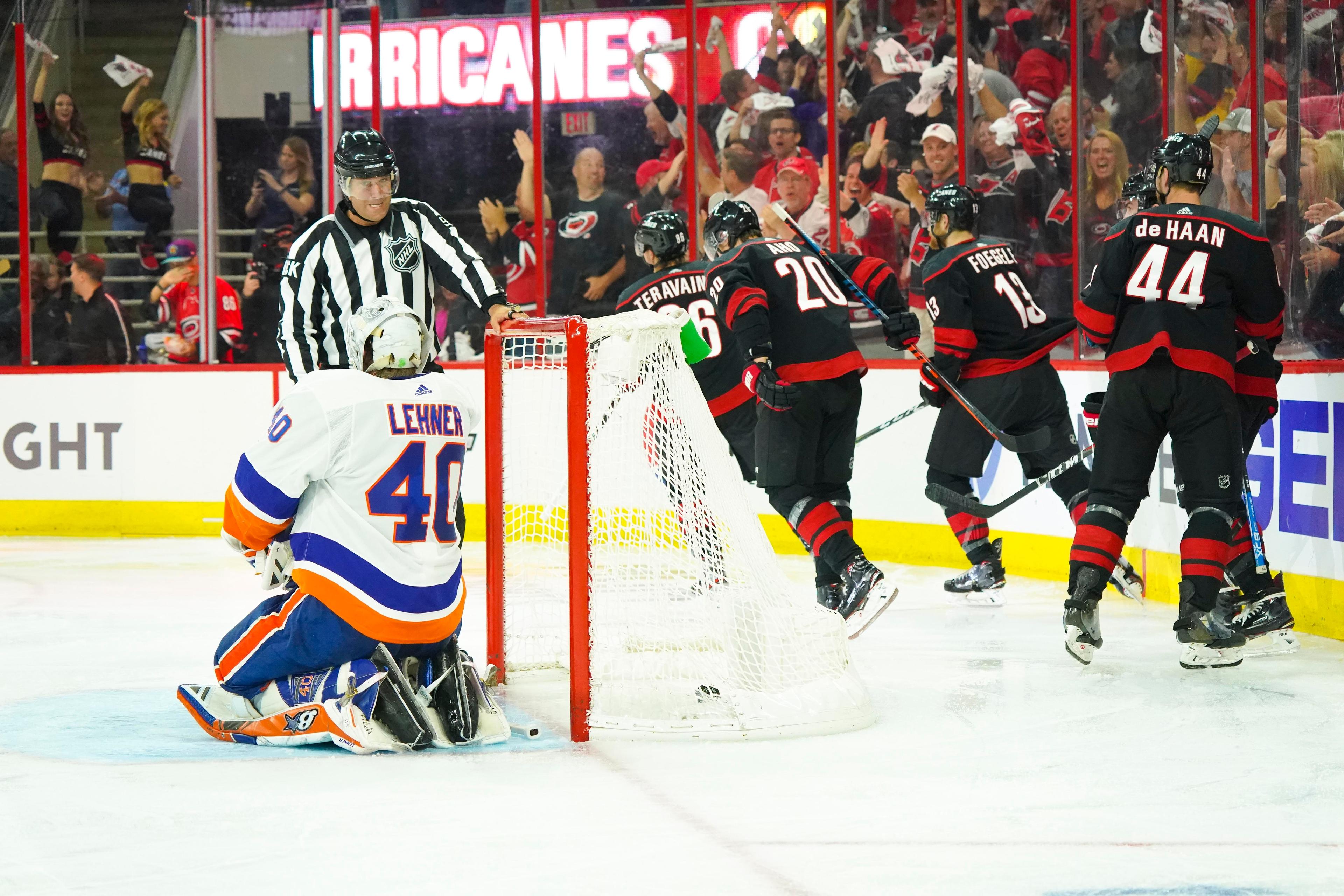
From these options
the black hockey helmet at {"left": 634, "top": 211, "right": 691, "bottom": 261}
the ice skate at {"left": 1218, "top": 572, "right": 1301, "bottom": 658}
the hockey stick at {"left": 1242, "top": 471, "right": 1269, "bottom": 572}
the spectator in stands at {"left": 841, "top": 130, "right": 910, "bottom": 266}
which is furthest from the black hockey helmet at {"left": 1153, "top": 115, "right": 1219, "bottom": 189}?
the spectator in stands at {"left": 841, "top": 130, "right": 910, "bottom": 266}

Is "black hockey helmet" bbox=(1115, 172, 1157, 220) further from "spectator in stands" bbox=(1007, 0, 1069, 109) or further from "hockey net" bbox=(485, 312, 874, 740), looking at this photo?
"spectator in stands" bbox=(1007, 0, 1069, 109)

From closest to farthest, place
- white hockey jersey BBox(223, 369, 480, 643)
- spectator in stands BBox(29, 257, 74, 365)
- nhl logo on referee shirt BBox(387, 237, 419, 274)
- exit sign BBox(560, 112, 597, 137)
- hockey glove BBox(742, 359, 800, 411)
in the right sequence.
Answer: white hockey jersey BBox(223, 369, 480, 643)
nhl logo on referee shirt BBox(387, 237, 419, 274)
hockey glove BBox(742, 359, 800, 411)
spectator in stands BBox(29, 257, 74, 365)
exit sign BBox(560, 112, 597, 137)

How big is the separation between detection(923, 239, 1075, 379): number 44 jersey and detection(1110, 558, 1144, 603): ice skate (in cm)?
73

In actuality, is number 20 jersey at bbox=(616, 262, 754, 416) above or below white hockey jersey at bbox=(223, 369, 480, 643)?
above

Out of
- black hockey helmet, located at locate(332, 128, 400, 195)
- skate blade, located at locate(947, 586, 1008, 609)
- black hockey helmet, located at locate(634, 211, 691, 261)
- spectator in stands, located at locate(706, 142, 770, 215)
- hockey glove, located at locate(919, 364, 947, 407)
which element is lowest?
skate blade, located at locate(947, 586, 1008, 609)

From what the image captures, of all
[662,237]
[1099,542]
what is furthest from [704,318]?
[1099,542]

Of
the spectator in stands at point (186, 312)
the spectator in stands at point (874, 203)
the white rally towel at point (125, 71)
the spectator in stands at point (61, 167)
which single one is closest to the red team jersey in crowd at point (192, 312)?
the spectator in stands at point (186, 312)

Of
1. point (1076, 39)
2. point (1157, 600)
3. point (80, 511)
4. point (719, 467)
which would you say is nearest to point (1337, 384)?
point (1157, 600)

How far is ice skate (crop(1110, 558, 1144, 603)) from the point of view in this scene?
16.1 ft

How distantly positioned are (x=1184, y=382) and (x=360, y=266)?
6.56 ft

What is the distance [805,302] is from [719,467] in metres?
1.43

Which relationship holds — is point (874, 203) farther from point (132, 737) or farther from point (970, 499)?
point (132, 737)

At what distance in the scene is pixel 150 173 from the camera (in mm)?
8625

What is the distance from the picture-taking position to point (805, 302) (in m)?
4.55
